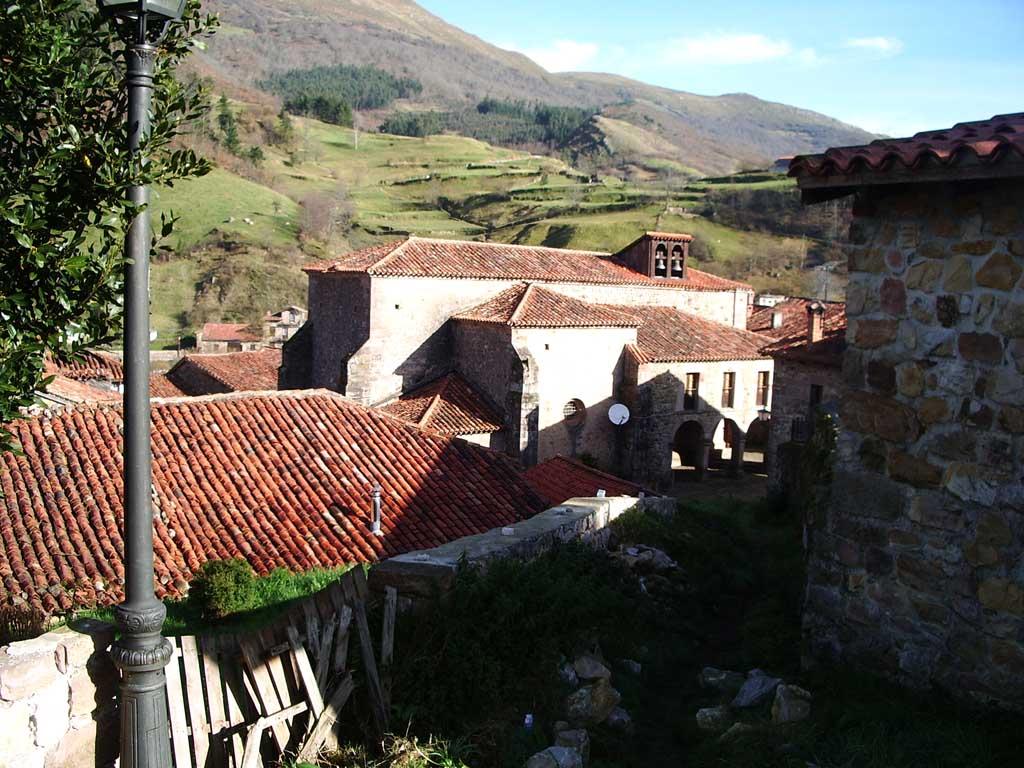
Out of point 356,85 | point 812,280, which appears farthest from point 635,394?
point 356,85

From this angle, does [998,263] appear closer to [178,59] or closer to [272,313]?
[178,59]

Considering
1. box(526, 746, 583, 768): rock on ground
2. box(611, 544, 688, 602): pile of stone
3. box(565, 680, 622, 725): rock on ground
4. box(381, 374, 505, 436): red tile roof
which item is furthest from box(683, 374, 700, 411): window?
box(526, 746, 583, 768): rock on ground

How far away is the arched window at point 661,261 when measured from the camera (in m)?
31.4

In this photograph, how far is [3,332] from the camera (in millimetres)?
3889

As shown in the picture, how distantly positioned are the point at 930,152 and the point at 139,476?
443 cm

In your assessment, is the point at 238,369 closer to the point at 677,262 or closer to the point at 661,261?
the point at 661,261

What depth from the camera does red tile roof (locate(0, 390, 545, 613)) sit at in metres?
10.7

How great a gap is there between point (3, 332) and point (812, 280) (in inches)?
2419

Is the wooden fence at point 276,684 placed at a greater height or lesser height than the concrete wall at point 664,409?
greater

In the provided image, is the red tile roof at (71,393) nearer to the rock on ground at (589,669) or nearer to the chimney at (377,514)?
the chimney at (377,514)

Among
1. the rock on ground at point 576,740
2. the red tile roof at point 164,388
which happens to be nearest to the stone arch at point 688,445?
the red tile roof at point 164,388

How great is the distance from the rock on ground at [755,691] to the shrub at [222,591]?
394cm

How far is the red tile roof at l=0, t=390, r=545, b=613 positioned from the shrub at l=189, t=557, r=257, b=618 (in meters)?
2.95

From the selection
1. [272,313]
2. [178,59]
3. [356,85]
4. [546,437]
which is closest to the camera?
[178,59]
